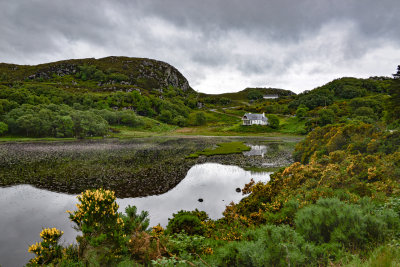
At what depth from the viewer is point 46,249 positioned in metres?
5.62

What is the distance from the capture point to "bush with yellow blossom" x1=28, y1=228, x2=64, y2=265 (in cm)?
555

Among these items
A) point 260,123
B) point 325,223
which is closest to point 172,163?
point 325,223

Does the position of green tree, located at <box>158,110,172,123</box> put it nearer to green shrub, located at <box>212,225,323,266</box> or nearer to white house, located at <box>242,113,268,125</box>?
white house, located at <box>242,113,268,125</box>

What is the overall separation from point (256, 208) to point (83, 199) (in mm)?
11737

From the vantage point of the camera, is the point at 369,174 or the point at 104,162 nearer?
the point at 369,174

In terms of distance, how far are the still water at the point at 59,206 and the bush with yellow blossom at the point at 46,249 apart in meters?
8.44

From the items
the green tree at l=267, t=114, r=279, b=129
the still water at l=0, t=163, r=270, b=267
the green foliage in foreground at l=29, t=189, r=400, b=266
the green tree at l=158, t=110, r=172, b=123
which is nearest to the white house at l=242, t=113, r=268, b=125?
the green tree at l=267, t=114, r=279, b=129

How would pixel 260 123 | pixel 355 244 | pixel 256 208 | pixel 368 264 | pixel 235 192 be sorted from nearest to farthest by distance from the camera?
pixel 368 264
pixel 355 244
pixel 256 208
pixel 235 192
pixel 260 123

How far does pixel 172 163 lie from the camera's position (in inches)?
1464

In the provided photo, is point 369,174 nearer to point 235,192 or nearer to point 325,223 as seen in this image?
point 325,223

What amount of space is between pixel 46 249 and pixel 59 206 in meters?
15.8

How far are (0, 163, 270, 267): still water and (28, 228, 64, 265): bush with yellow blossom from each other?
844cm

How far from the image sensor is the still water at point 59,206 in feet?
42.2

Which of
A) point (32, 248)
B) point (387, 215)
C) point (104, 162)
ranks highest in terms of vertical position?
point (387, 215)
